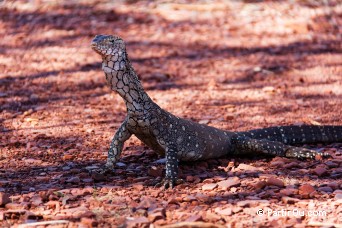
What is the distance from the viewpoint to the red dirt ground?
519cm

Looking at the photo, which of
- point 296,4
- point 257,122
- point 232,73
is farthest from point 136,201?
point 296,4

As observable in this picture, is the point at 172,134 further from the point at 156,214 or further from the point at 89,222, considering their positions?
the point at 89,222

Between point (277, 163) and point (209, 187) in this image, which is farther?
point (277, 163)

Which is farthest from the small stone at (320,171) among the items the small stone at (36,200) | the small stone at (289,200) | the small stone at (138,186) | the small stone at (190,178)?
the small stone at (36,200)

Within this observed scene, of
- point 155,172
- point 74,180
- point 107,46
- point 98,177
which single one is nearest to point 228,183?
point 155,172

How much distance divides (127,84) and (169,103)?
12.0 feet

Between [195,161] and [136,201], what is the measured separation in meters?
1.64

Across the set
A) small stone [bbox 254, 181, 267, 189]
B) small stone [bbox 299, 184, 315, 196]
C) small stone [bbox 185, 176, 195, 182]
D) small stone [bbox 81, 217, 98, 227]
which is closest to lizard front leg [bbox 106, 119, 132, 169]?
small stone [bbox 185, 176, 195, 182]

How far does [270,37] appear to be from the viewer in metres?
12.8

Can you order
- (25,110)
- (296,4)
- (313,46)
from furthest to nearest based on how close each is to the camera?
(296,4), (313,46), (25,110)

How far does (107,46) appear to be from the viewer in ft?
18.9

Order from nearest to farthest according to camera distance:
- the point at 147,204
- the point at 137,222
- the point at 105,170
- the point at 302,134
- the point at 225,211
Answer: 1. the point at 137,222
2. the point at 225,211
3. the point at 147,204
4. the point at 105,170
5. the point at 302,134

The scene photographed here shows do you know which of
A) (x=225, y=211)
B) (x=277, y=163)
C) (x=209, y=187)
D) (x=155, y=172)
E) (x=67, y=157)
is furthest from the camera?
(x=67, y=157)

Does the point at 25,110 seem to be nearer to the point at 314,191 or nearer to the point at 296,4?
the point at 314,191
